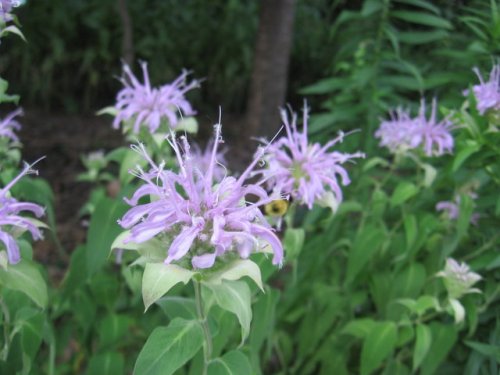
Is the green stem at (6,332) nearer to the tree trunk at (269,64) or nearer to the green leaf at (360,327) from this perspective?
the green leaf at (360,327)

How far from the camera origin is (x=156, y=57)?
13.0 feet

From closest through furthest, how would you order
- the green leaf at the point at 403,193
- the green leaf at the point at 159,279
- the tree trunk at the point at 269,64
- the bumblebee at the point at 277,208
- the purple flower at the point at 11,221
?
the green leaf at the point at 159,279
the purple flower at the point at 11,221
the bumblebee at the point at 277,208
the green leaf at the point at 403,193
the tree trunk at the point at 269,64

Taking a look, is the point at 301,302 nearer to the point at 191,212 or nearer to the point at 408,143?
the point at 408,143

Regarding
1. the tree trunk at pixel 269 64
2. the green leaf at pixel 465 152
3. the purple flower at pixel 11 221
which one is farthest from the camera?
the tree trunk at pixel 269 64

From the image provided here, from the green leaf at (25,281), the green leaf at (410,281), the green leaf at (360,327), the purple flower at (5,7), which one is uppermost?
the purple flower at (5,7)

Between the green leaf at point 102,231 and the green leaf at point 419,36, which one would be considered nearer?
Result: the green leaf at point 102,231

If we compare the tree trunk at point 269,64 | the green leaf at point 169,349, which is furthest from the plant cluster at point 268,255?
the tree trunk at point 269,64

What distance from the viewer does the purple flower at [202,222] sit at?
0.77m

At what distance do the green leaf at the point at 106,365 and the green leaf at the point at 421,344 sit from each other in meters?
0.68

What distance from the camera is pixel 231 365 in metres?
0.88

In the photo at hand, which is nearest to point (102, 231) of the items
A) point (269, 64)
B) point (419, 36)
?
point (419, 36)

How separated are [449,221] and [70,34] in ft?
11.1

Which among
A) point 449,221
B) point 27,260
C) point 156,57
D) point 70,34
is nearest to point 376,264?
point 449,221

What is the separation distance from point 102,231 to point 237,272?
22.9 inches
